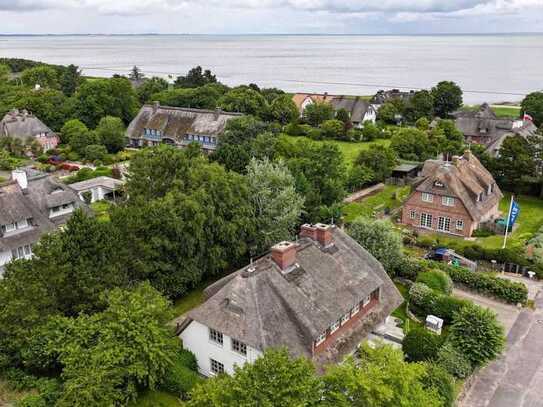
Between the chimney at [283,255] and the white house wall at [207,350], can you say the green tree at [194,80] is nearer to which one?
the chimney at [283,255]

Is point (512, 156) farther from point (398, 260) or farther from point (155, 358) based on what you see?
point (155, 358)

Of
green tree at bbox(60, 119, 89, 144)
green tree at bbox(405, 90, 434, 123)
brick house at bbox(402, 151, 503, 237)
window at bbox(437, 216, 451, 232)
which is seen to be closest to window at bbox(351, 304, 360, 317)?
brick house at bbox(402, 151, 503, 237)

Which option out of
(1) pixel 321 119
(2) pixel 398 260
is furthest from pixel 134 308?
(1) pixel 321 119

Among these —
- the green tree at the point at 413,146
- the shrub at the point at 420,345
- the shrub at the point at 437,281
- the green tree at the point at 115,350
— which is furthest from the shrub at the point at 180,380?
the green tree at the point at 413,146

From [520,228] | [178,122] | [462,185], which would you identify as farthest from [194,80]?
[520,228]

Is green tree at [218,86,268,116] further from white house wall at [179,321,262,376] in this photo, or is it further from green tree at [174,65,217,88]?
white house wall at [179,321,262,376]

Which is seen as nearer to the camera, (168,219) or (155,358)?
(155,358)
